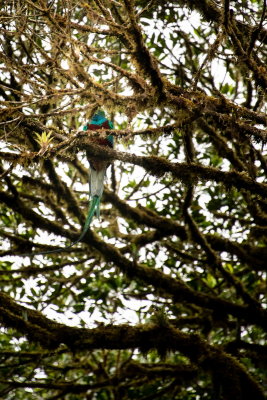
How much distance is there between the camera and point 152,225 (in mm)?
4164

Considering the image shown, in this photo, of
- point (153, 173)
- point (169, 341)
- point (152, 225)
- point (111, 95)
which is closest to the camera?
point (111, 95)

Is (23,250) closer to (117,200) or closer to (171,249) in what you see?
(117,200)

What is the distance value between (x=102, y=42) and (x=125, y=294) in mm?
2643

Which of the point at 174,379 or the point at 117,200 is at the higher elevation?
the point at 117,200

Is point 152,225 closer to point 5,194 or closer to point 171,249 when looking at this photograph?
point 171,249

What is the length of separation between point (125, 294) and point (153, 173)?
2349 mm

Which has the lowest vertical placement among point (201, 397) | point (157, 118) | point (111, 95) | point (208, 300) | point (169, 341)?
point (201, 397)

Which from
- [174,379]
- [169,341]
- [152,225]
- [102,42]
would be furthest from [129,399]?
[102,42]

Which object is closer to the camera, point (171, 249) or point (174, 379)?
point (174, 379)

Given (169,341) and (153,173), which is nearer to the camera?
(153,173)

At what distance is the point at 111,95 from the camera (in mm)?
2402

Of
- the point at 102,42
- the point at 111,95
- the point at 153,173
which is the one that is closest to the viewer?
the point at 111,95

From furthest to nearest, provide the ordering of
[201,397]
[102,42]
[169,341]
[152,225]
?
1. [102,42]
2. [152,225]
3. [201,397]
4. [169,341]

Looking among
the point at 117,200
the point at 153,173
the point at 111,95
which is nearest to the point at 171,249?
the point at 117,200
